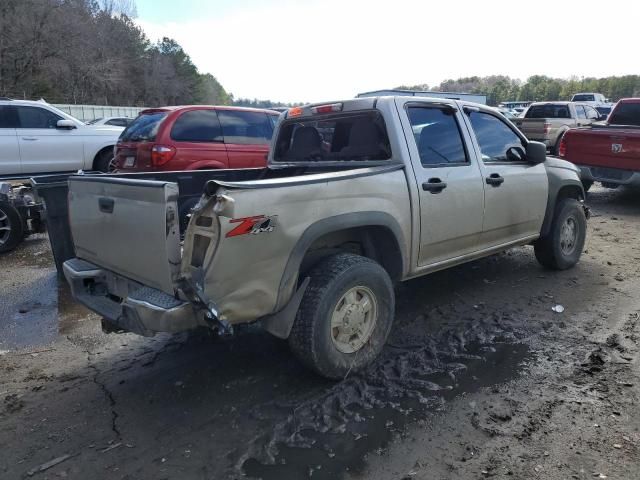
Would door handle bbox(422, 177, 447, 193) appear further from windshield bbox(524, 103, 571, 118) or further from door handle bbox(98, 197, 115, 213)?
windshield bbox(524, 103, 571, 118)

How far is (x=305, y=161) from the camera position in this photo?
4.75 meters

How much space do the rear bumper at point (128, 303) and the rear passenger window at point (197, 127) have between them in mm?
4342

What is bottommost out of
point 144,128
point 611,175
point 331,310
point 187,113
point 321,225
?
point 331,310

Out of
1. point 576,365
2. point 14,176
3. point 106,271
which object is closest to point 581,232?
point 576,365

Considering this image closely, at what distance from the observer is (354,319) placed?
3420 millimetres

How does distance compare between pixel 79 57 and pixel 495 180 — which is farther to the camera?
pixel 79 57

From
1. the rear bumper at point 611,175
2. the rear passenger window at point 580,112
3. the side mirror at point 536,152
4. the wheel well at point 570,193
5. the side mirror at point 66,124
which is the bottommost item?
the rear bumper at point 611,175

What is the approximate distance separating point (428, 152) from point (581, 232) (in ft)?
9.41

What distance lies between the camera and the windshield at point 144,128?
7.65 meters

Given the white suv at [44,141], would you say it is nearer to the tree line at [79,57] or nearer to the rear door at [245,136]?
the rear door at [245,136]

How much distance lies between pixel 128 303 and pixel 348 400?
1.47 m

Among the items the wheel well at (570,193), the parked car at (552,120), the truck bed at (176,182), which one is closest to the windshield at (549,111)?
the parked car at (552,120)

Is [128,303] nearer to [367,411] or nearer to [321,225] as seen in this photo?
[321,225]

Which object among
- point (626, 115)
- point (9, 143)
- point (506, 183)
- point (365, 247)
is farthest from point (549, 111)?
point (365, 247)
